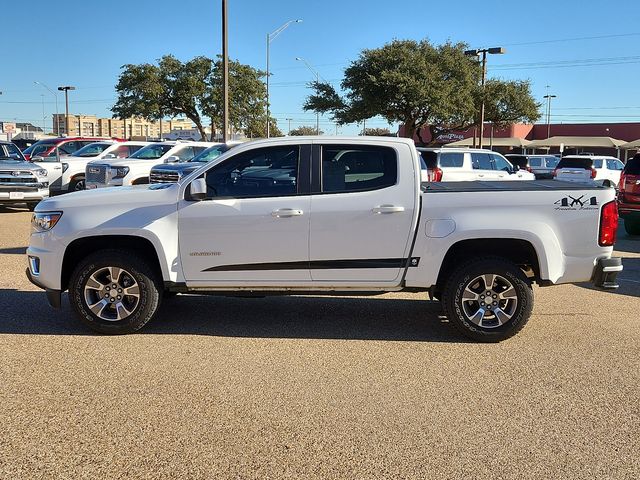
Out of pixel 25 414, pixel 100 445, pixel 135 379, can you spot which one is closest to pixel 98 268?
pixel 135 379

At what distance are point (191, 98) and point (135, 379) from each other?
38620 mm

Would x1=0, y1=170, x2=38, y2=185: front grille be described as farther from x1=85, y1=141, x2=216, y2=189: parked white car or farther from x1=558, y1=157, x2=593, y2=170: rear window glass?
x1=558, y1=157, x2=593, y2=170: rear window glass

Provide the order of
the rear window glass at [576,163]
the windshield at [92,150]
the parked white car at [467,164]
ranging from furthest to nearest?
1. the rear window glass at [576,163]
2. the windshield at [92,150]
3. the parked white car at [467,164]

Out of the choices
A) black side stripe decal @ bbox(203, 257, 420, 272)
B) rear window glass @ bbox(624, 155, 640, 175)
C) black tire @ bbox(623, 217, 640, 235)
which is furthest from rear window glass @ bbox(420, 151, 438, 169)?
black side stripe decal @ bbox(203, 257, 420, 272)

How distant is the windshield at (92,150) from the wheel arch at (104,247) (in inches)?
536

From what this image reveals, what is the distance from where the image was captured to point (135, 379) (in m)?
4.77

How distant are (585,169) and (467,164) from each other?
9381mm

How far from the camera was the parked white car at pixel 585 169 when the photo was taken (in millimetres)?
25578

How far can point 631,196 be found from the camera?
1288 centimetres

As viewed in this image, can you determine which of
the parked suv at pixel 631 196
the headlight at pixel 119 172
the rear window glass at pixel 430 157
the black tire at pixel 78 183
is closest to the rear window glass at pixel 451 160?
the rear window glass at pixel 430 157

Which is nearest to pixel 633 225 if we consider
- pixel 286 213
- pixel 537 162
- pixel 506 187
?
pixel 506 187

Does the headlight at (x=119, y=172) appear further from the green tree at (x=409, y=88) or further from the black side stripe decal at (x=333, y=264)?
the green tree at (x=409, y=88)

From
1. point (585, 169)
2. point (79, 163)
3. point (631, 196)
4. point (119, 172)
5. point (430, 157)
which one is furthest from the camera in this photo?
point (585, 169)

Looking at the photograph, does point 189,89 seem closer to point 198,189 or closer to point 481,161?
point 481,161
